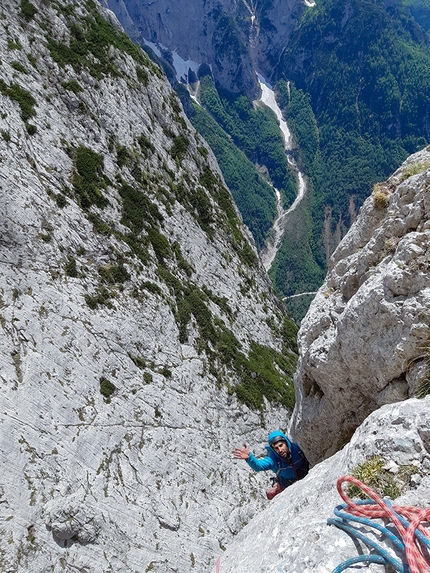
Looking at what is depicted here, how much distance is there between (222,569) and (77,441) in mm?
16276

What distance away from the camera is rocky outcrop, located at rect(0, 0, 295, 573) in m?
18.5

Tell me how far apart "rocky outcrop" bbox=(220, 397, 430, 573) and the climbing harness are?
11cm

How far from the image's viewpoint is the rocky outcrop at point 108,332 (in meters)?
18.5

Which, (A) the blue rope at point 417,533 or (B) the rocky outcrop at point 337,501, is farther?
(B) the rocky outcrop at point 337,501

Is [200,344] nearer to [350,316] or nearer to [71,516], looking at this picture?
[71,516]

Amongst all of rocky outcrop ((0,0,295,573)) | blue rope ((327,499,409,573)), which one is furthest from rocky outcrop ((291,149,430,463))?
rocky outcrop ((0,0,295,573))

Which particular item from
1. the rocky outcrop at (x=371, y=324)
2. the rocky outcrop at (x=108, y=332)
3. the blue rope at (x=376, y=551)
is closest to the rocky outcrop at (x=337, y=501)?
the blue rope at (x=376, y=551)

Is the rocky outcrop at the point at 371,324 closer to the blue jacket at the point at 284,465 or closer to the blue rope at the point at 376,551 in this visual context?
the blue jacket at the point at 284,465

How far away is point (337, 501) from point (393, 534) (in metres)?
1.08

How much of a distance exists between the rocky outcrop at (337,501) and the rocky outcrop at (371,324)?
1.21 metres

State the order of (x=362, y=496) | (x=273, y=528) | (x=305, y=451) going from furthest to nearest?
(x=305, y=451) → (x=273, y=528) → (x=362, y=496)

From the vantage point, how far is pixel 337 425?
9.05m

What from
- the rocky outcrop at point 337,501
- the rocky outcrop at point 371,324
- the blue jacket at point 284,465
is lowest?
the blue jacket at point 284,465

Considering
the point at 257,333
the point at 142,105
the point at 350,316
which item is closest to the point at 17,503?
the point at 350,316
